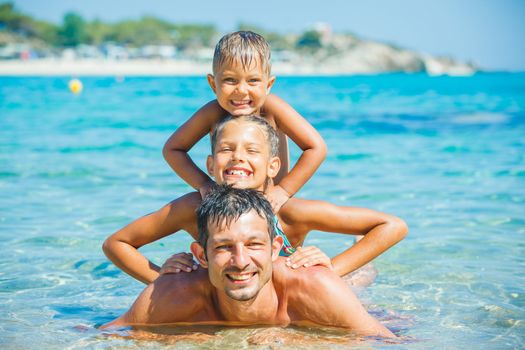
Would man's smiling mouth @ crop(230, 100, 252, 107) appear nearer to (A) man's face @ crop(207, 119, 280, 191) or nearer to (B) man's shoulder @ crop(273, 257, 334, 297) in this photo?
(A) man's face @ crop(207, 119, 280, 191)

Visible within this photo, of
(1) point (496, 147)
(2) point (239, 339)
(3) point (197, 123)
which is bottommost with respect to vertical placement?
(2) point (239, 339)

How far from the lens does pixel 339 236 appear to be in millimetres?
7098

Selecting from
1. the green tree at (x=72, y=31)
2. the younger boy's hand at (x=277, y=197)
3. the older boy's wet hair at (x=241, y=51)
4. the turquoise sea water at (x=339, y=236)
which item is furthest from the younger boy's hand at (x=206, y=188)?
the green tree at (x=72, y=31)

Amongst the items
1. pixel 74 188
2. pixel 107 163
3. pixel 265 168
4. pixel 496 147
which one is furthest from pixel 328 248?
pixel 496 147

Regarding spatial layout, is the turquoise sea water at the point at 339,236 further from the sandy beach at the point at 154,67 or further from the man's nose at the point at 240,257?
the sandy beach at the point at 154,67

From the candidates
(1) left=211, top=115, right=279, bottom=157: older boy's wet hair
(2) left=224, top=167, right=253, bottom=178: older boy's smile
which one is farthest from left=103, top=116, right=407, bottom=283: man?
(2) left=224, top=167, right=253, bottom=178: older boy's smile

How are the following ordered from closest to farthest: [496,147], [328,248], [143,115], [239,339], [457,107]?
1. [239,339]
2. [328,248]
3. [496,147]
4. [143,115]
5. [457,107]

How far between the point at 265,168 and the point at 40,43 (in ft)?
338

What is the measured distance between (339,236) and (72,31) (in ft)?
339

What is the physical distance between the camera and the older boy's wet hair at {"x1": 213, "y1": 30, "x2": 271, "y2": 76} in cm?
425

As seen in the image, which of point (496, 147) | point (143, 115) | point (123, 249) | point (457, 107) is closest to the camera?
point (123, 249)

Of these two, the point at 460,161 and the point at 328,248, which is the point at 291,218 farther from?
the point at 460,161

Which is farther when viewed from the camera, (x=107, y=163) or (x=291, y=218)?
(x=107, y=163)

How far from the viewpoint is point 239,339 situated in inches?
152
